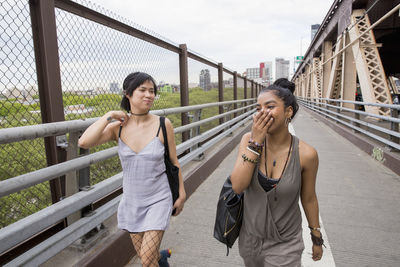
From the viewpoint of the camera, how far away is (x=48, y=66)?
234 cm

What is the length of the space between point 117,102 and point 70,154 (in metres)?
1.44

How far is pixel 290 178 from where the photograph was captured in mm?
1712

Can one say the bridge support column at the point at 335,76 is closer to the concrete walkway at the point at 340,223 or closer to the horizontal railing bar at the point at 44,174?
the concrete walkway at the point at 340,223

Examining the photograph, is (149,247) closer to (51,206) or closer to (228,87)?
(51,206)

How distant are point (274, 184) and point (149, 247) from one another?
3.10ft

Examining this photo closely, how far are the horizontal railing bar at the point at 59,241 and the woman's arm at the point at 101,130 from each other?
0.65 m

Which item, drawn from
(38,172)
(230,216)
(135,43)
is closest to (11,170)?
(38,172)

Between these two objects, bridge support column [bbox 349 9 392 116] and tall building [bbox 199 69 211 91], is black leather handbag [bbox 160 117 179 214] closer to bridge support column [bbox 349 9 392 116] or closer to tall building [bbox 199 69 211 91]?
tall building [bbox 199 69 211 91]

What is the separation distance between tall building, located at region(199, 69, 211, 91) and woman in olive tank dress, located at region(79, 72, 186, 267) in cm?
543

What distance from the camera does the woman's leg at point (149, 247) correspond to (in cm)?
198

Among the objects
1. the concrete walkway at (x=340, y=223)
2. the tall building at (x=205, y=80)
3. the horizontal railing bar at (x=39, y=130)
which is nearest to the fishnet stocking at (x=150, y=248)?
the concrete walkway at (x=340, y=223)

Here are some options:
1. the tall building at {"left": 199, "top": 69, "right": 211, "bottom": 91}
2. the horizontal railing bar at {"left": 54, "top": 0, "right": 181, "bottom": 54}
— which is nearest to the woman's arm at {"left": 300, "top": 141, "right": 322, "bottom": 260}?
the horizontal railing bar at {"left": 54, "top": 0, "right": 181, "bottom": 54}

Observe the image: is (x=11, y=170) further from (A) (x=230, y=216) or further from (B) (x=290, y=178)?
(B) (x=290, y=178)

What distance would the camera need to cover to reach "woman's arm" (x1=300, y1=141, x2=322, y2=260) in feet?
5.81
